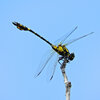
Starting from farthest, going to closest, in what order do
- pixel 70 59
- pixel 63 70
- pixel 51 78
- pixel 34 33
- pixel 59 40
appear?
1. pixel 34 33
2. pixel 59 40
3. pixel 70 59
4. pixel 51 78
5. pixel 63 70

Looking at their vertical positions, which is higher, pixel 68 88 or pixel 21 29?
pixel 21 29

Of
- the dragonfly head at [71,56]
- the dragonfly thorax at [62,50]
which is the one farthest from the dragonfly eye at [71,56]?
the dragonfly thorax at [62,50]

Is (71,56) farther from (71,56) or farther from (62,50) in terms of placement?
(62,50)

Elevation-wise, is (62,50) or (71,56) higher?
(62,50)

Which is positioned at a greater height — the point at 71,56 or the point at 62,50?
the point at 62,50

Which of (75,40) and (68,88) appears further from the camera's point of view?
(75,40)

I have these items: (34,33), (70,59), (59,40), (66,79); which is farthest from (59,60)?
(34,33)

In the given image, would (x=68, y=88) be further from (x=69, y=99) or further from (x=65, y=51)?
(x=65, y=51)

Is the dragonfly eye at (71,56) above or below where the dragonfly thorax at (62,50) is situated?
below

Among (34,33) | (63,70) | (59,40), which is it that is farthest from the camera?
(34,33)

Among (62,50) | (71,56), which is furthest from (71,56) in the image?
(62,50)

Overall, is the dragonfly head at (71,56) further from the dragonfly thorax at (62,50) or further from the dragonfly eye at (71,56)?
the dragonfly thorax at (62,50)
